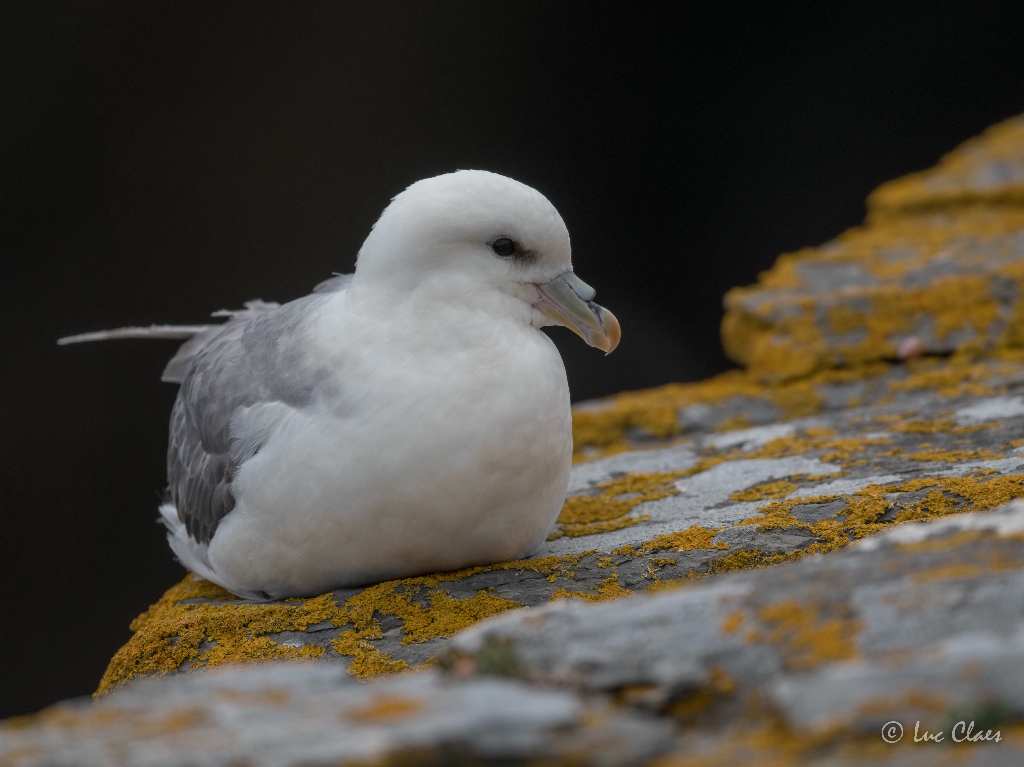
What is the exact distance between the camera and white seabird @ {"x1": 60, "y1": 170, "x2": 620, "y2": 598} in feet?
9.25

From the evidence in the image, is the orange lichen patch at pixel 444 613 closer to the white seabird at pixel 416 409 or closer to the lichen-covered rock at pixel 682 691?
the white seabird at pixel 416 409

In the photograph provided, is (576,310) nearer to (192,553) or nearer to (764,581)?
(192,553)

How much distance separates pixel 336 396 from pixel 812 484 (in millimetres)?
1164

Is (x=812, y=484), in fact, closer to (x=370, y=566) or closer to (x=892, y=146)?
(x=370, y=566)


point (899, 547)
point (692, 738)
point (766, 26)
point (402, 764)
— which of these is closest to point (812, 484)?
point (899, 547)

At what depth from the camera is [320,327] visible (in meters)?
3.05

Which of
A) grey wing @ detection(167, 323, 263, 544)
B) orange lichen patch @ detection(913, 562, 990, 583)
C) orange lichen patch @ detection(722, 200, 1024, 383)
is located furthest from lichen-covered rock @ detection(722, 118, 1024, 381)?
orange lichen patch @ detection(913, 562, 990, 583)

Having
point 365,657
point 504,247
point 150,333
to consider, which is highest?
point 504,247

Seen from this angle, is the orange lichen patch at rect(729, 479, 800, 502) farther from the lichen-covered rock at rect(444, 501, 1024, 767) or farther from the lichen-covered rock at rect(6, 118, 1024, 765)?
the lichen-covered rock at rect(444, 501, 1024, 767)

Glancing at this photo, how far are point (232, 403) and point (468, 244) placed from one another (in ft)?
2.28

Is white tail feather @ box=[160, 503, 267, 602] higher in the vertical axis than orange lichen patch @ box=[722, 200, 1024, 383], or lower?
lower

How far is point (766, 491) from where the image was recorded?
3.29 meters

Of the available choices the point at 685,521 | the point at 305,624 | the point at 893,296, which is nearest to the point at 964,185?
the point at 893,296

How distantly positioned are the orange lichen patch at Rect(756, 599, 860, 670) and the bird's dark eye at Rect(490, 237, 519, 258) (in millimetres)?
1368
